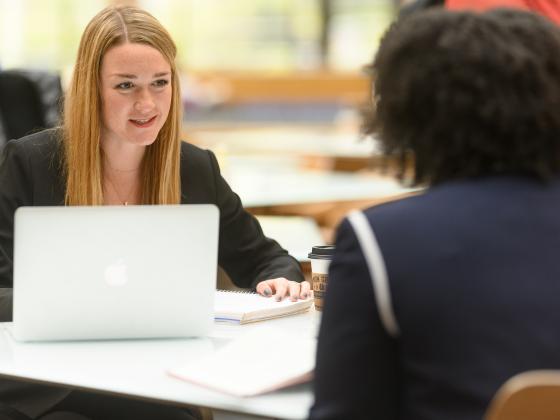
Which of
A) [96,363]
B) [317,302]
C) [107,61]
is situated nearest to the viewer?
[96,363]

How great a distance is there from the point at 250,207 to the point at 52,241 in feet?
7.51

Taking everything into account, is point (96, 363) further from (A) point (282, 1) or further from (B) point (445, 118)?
(A) point (282, 1)

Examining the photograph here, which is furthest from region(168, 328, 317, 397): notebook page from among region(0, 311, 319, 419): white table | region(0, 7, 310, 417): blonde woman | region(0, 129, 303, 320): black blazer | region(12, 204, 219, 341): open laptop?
region(0, 129, 303, 320): black blazer

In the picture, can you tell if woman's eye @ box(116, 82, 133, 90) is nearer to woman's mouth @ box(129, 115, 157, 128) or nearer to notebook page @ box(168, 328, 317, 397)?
woman's mouth @ box(129, 115, 157, 128)

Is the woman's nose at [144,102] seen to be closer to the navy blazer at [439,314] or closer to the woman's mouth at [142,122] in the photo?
the woman's mouth at [142,122]

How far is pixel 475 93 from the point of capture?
4.60ft

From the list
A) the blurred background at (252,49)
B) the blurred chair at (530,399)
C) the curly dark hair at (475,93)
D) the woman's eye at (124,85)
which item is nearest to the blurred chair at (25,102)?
the woman's eye at (124,85)

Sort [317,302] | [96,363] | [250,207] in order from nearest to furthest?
[96,363] → [317,302] → [250,207]

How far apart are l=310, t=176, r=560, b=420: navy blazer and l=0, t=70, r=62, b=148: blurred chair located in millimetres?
3708

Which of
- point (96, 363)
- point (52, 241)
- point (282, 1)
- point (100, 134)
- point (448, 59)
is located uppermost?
point (282, 1)

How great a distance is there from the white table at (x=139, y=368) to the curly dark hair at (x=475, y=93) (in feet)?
1.53

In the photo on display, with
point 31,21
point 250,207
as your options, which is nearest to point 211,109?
point 31,21

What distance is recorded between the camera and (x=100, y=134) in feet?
8.25

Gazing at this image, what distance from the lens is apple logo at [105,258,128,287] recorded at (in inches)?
75.0
